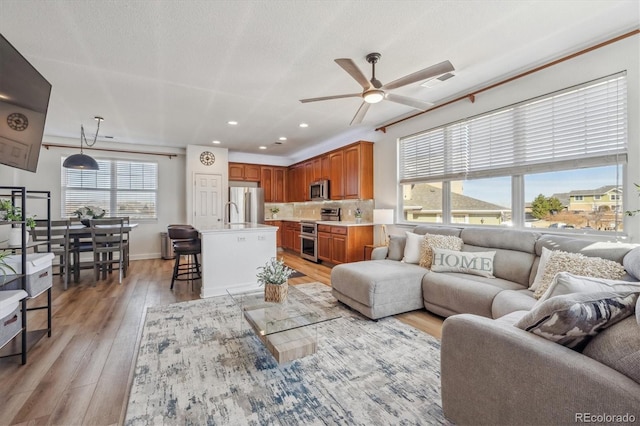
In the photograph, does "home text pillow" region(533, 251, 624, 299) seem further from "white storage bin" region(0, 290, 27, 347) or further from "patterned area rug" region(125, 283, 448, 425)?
"white storage bin" region(0, 290, 27, 347)

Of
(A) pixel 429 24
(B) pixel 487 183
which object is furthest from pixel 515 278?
(A) pixel 429 24

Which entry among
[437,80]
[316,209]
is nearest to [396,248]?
[437,80]

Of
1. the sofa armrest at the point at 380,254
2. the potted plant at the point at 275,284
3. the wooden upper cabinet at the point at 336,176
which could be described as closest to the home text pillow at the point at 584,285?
the potted plant at the point at 275,284

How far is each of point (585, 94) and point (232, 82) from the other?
3.66 m

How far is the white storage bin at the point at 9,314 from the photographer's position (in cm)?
174

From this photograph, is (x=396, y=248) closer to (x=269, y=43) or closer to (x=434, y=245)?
(x=434, y=245)

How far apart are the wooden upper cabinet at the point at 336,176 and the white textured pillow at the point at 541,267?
142 inches

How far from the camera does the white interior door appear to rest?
6.48 meters

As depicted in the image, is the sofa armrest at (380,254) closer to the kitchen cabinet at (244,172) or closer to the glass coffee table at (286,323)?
the glass coffee table at (286,323)

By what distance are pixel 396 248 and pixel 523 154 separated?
5.96 ft

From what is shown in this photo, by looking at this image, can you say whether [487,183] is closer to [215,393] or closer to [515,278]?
[515,278]

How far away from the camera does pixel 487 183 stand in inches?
143

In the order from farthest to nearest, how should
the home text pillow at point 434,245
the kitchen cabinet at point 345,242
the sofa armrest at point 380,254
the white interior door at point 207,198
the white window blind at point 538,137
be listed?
the white interior door at point 207,198
the kitchen cabinet at point 345,242
the sofa armrest at point 380,254
the home text pillow at point 434,245
the white window blind at point 538,137

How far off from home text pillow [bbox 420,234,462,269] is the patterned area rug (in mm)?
870
